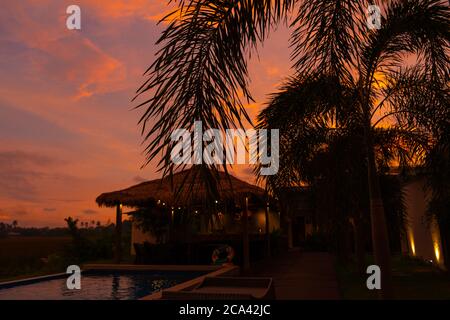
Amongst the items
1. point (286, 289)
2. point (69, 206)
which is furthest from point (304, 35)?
point (69, 206)

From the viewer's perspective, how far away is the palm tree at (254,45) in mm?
2037

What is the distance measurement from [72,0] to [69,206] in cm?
1342

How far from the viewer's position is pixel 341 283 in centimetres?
866

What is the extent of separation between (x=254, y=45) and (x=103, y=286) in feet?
30.1

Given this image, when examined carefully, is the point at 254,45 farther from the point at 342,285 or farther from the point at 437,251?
the point at 437,251

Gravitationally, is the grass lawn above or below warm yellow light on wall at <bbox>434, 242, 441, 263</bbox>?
below

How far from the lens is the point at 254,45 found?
265 centimetres

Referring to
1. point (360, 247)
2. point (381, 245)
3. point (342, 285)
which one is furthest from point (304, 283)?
point (381, 245)

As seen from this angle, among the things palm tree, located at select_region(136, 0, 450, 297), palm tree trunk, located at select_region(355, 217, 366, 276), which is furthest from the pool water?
palm tree, located at select_region(136, 0, 450, 297)

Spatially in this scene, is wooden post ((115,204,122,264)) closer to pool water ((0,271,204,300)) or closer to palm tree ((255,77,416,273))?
pool water ((0,271,204,300))

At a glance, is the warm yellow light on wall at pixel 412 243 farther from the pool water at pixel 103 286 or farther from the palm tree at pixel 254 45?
the palm tree at pixel 254 45

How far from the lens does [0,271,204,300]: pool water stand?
337 inches

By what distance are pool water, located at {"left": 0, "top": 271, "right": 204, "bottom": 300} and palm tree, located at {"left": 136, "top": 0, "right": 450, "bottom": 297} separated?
610 centimetres

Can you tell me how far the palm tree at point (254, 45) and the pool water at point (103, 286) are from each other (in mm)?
6097
